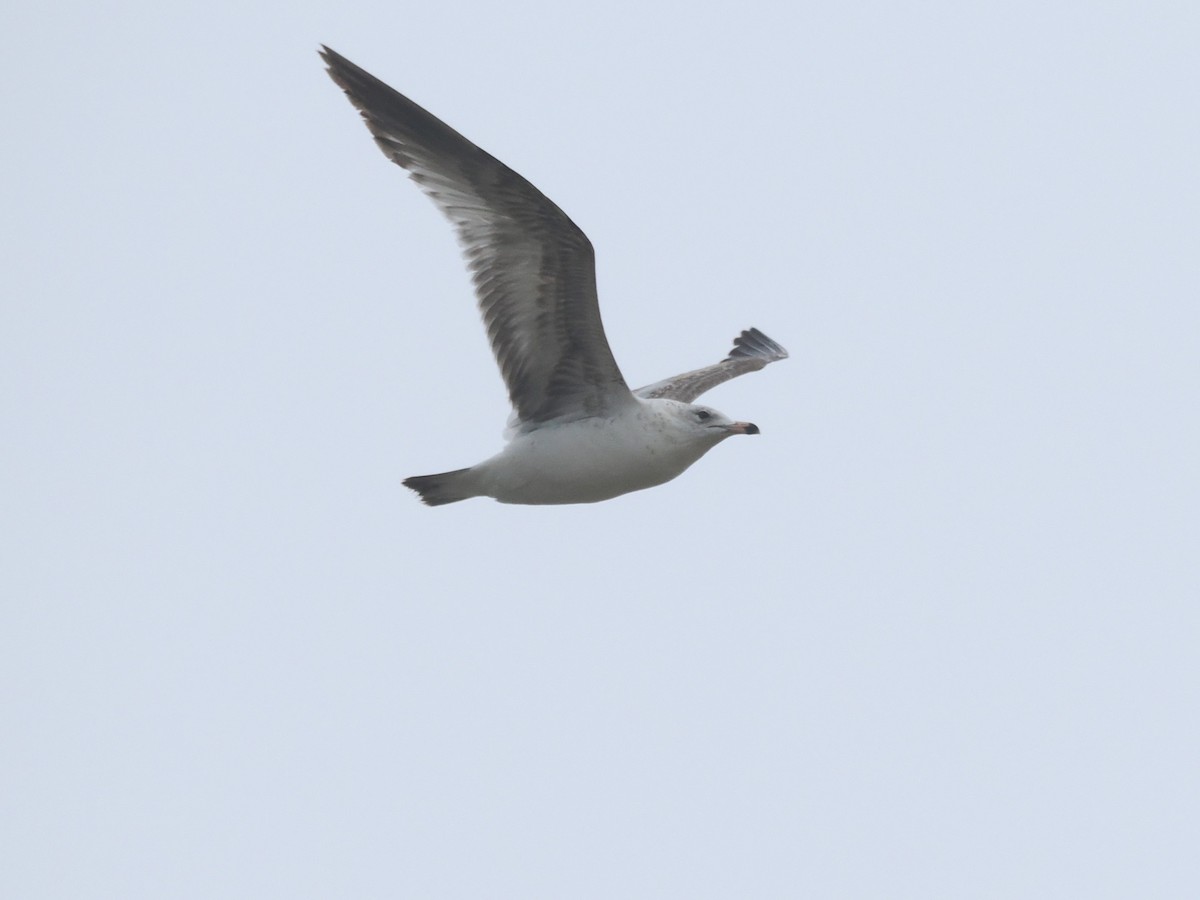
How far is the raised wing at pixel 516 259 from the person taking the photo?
9.00 meters

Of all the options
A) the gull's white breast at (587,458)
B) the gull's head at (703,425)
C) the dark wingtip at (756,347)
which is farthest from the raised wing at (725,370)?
the gull's white breast at (587,458)

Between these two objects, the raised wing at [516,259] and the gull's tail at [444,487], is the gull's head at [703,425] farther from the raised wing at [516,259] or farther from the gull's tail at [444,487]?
the gull's tail at [444,487]

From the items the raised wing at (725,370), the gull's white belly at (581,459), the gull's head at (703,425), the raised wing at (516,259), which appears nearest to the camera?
the raised wing at (516,259)

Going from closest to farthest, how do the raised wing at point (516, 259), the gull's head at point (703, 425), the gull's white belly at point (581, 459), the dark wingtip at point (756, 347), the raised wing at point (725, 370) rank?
the raised wing at point (516, 259), the gull's white belly at point (581, 459), the gull's head at point (703, 425), the raised wing at point (725, 370), the dark wingtip at point (756, 347)

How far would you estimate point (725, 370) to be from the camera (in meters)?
12.9

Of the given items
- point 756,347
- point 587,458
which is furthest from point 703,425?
point 756,347

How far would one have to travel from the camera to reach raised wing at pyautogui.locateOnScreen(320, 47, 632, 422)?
900 cm

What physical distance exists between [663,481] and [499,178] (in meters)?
2.14

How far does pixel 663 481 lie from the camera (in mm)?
9898

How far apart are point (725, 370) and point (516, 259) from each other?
157 inches

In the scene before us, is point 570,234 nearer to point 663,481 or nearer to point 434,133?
point 434,133

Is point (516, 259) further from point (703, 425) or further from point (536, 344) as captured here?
point (703, 425)

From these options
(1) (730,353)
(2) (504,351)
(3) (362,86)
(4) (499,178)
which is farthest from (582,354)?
(1) (730,353)

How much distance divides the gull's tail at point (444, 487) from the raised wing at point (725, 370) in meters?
1.54
